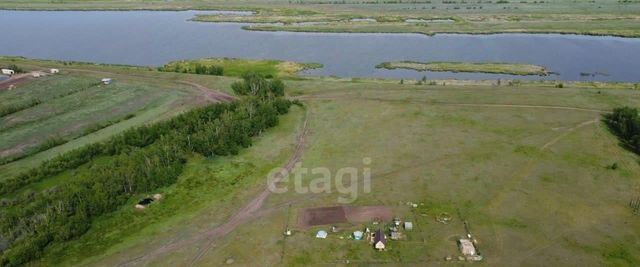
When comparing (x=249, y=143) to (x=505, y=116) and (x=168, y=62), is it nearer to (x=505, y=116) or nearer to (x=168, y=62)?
(x=505, y=116)

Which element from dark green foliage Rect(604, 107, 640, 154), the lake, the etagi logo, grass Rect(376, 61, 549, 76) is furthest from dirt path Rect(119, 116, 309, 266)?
grass Rect(376, 61, 549, 76)

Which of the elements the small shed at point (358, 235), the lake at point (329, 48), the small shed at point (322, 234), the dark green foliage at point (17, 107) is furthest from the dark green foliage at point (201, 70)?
the small shed at point (358, 235)

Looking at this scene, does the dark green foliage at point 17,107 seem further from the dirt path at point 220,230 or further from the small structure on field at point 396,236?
the small structure on field at point 396,236

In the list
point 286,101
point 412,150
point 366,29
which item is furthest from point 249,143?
point 366,29

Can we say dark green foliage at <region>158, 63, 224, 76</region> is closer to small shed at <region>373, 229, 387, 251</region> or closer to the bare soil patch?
the bare soil patch

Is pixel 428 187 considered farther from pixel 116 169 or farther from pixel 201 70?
pixel 201 70

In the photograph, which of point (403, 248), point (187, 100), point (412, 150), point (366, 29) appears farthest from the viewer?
point (366, 29)

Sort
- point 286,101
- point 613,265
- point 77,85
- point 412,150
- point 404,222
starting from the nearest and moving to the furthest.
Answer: point 613,265
point 404,222
point 412,150
point 286,101
point 77,85
